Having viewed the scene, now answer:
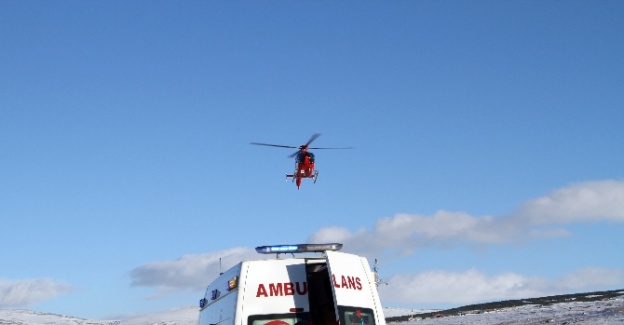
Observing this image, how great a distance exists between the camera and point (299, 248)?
11.0 m

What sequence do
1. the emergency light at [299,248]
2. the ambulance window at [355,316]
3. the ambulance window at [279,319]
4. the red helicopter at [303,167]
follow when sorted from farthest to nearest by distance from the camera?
the red helicopter at [303,167] < the emergency light at [299,248] < the ambulance window at [279,319] < the ambulance window at [355,316]

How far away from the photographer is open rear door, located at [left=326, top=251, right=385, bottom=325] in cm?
1034

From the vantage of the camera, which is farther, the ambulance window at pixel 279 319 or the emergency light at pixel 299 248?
the emergency light at pixel 299 248

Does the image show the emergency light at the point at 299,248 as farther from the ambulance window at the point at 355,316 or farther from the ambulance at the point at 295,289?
the ambulance window at the point at 355,316

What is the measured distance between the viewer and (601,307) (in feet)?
140

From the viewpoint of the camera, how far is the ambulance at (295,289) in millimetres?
10469

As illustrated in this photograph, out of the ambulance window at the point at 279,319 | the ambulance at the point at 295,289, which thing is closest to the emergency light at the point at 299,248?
the ambulance at the point at 295,289

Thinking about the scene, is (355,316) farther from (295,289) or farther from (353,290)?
(295,289)

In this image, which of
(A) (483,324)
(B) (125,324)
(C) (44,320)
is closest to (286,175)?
(A) (483,324)

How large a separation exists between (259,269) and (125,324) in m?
100

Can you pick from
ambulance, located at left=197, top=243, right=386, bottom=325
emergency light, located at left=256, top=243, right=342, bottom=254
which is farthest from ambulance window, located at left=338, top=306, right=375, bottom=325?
emergency light, located at left=256, top=243, right=342, bottom=254

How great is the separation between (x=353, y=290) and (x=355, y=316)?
0.37 metres

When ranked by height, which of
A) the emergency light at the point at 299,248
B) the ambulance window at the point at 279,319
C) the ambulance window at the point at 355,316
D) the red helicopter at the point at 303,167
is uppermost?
the red helicopter at the point at 303,167

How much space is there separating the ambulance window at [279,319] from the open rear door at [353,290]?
0.57 m
